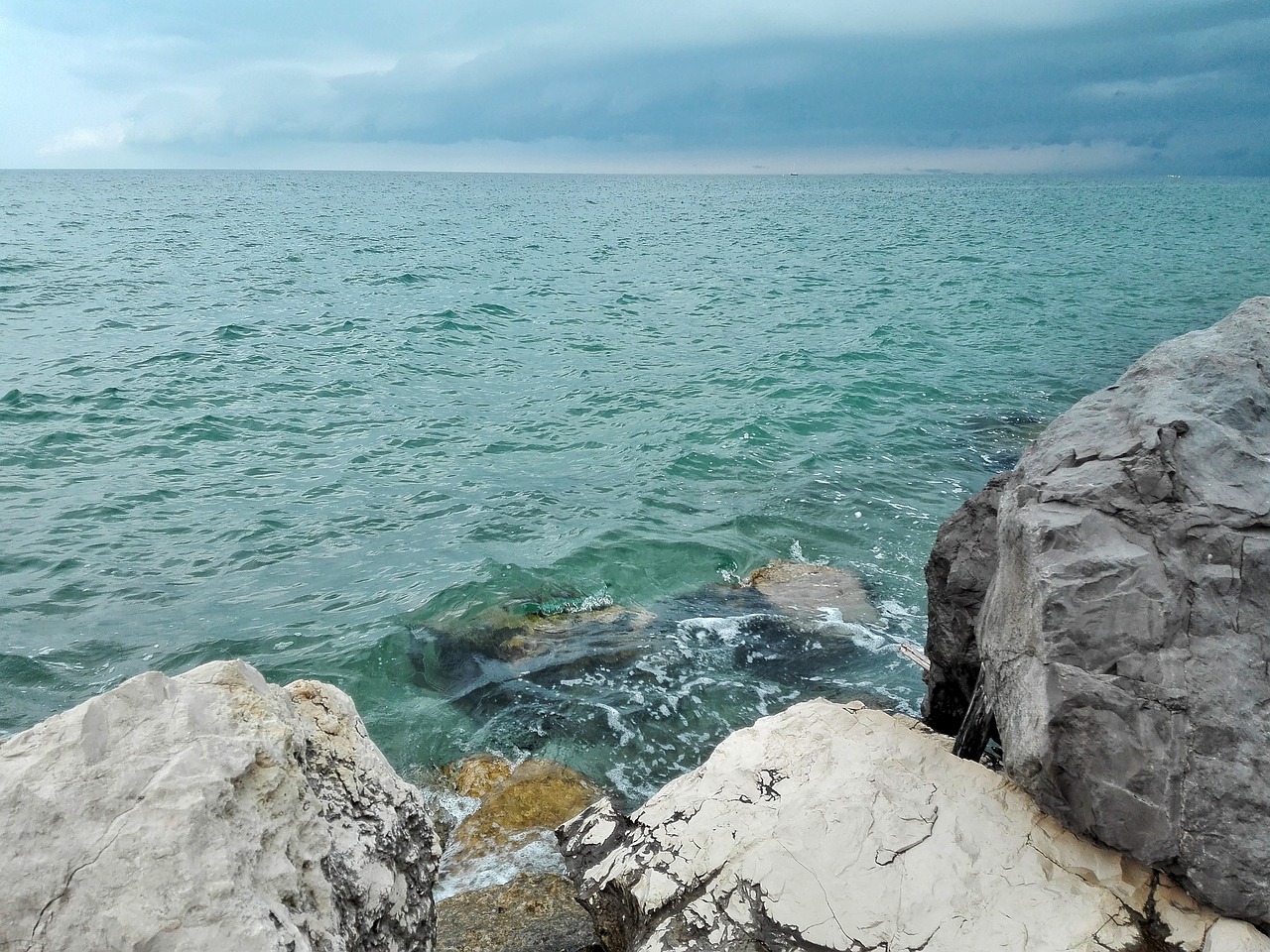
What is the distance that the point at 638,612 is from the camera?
395 inches

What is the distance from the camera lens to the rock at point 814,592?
980cm

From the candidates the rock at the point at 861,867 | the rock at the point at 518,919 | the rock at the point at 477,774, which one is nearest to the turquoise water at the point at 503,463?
the rock at the point at 477,774

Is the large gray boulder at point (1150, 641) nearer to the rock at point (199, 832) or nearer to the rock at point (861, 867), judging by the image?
the rock at point (861, 867)

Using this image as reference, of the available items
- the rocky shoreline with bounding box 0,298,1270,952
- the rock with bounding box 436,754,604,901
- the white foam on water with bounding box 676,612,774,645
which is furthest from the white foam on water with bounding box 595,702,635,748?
the rocky shoreline with bounding box 0,298,1270,952

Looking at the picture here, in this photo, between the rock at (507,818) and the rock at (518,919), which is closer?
the rock at (518,919)

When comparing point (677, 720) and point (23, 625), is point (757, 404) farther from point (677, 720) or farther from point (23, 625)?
point (23, 625)

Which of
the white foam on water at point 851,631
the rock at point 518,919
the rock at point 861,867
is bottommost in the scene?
the white foam on water at point 851,631

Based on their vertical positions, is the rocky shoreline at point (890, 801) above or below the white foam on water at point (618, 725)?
above

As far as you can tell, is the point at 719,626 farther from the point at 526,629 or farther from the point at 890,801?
the point at 890,801

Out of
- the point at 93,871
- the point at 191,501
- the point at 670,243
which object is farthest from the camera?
the point at 670,243

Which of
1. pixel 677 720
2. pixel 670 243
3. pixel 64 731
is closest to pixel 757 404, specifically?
pixel 677 720

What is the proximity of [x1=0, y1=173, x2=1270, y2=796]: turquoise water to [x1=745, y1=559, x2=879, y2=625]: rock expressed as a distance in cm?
28

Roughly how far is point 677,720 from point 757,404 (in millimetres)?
11422

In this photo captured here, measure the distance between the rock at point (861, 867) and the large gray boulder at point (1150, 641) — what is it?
0.21 meters
